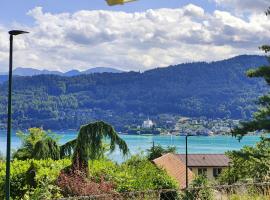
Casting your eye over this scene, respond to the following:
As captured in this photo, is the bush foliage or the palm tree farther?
the palm tree

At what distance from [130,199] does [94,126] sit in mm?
5368

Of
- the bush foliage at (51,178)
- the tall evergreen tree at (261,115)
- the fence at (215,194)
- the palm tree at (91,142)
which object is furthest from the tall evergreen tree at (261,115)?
the fence at (215,194)

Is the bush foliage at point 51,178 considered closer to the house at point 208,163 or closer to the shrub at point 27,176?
the shrub at point 27,176

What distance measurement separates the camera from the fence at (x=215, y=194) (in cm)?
674

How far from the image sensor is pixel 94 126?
46.6ft

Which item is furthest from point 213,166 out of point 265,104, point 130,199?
point 130,199

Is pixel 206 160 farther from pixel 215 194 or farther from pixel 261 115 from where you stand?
pixel 215 194

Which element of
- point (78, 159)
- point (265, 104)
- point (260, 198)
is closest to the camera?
point (260, 198)

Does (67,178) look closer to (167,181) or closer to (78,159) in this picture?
(78,159)

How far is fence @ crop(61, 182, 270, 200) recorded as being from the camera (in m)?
6.74

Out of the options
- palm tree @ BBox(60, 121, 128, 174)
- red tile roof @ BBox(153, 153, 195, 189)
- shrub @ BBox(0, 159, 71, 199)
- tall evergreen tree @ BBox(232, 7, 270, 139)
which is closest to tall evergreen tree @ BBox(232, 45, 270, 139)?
tall evergreen tree @ BBox(232, 7, 270, 139)

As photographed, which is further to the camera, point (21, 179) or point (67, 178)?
point (21, 179)

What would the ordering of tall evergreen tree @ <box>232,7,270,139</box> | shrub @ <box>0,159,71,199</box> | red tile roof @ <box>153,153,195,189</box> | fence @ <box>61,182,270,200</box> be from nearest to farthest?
fence @ <box>61,182,270,200</box>, shrub @ <box>0,159,71,199</box>, tall evergreen tree @ <box>232,7,270,139</box>, red tile roof @ <box>153,153,195,189</box>

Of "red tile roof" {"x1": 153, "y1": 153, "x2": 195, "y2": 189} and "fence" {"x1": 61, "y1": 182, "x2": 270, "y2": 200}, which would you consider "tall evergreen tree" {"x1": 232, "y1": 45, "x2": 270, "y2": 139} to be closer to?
"fence" {"x1": 61, "y1": 182, "x2": 270, "y2": 200}
